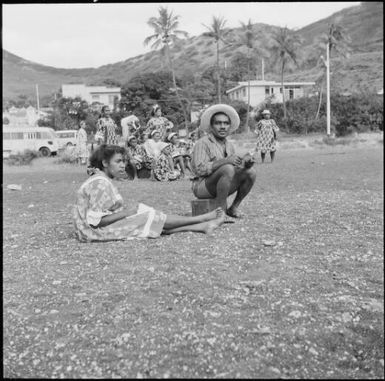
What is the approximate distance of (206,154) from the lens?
6.09 m

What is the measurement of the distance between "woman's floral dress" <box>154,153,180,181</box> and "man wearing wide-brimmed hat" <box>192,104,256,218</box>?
6.13 metres

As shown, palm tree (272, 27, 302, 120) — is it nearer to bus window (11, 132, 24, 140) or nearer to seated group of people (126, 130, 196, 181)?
bus window (11, 132, 24, 140)

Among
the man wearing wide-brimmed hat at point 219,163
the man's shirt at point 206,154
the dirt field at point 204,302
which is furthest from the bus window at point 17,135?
the man's shirt at point 206,154

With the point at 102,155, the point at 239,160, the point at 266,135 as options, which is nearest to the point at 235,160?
the point at 239,160

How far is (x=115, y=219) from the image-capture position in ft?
17.2

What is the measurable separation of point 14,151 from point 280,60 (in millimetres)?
32421

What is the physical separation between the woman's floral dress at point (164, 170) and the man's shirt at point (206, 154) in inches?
249

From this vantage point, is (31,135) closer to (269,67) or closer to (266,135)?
(266,135)

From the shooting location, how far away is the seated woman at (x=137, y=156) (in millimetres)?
12875

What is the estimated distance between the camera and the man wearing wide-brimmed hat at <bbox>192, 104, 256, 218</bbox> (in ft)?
19.2

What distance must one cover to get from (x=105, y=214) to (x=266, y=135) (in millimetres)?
12217

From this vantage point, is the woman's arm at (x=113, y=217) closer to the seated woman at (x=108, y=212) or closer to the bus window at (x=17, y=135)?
the seated woman at (x=108, y=212)

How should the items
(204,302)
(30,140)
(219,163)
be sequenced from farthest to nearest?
1. (30,140)
2. (219,163)
3. (204,302)

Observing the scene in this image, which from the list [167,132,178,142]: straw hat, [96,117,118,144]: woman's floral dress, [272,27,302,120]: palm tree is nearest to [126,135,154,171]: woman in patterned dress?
[167,132,178,142]: straw hat
